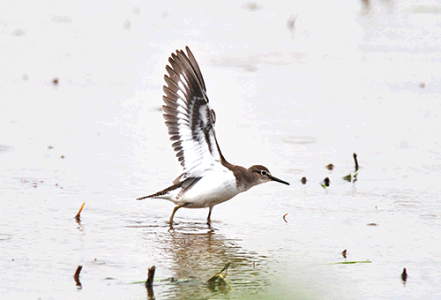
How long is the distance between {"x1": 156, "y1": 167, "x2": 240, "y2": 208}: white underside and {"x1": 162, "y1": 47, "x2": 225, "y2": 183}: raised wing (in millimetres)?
88

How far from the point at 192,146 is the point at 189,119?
249 millimetres

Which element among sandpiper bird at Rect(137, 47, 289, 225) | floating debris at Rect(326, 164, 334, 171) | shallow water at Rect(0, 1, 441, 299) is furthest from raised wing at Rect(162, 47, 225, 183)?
floating debris at Rect(326, 164, 334, 171)

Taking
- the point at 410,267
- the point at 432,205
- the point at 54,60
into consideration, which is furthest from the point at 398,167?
the point at 54,60

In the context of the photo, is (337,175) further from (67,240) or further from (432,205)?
(67,240)

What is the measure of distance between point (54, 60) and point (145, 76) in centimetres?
164

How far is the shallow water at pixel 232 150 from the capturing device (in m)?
5.97

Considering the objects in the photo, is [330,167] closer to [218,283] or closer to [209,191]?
[209,191]

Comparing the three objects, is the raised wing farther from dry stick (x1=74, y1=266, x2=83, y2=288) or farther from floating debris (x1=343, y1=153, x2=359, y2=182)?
dry stick (x1=74, y1=266, x2=83, y2=288)

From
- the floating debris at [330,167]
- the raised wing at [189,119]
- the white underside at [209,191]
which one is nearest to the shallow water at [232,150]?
the floating debris at [330,167]

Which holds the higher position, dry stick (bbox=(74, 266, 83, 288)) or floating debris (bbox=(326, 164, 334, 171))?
floating debris (bbox=(326, 164, 334, 171))

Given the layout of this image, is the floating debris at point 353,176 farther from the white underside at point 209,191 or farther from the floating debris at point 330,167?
the white underside at point 209,191

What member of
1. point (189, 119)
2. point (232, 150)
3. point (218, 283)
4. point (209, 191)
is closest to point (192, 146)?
point (189, 119)

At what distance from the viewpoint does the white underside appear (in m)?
7.34

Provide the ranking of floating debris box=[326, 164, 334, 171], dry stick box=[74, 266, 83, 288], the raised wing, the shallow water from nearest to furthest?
dry stick box=[74, 266, 83, 288], the shallow water, the raised wing, floating debris box=[326, 164, 334, 171]
